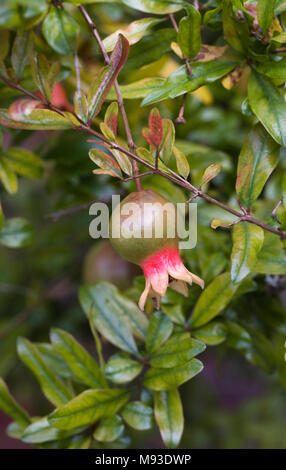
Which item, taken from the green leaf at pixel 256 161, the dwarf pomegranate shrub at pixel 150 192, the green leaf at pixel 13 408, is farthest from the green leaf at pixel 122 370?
the green leaf at pixel 256 161

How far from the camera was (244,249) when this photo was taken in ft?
1.78

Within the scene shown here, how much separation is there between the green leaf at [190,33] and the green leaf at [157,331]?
1.08 feet

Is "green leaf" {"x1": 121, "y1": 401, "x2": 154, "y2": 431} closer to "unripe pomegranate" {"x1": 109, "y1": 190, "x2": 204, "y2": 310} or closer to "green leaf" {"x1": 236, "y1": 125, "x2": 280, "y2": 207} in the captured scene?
"unripe pomegranate" {"x1": 109, "y1": 190, "x2": 204, "y2": 310}

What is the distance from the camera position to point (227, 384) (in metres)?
2.03

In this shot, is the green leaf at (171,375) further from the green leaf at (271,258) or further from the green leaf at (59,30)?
the green leaf at (59,30)

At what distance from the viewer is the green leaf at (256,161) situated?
577 millimetres

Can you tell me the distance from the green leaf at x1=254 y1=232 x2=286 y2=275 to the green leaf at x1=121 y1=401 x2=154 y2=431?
23 cm

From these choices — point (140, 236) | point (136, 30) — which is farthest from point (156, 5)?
point (140, 236)

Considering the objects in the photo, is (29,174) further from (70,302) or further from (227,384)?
(227,384)

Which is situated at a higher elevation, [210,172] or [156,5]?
[156,5]

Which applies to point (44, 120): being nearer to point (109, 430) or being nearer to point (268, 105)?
point (268, 105)

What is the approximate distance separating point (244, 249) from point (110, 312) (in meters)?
0.23

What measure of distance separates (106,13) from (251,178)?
0.52 m

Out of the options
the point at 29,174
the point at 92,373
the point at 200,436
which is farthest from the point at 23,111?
the point at 200,436
